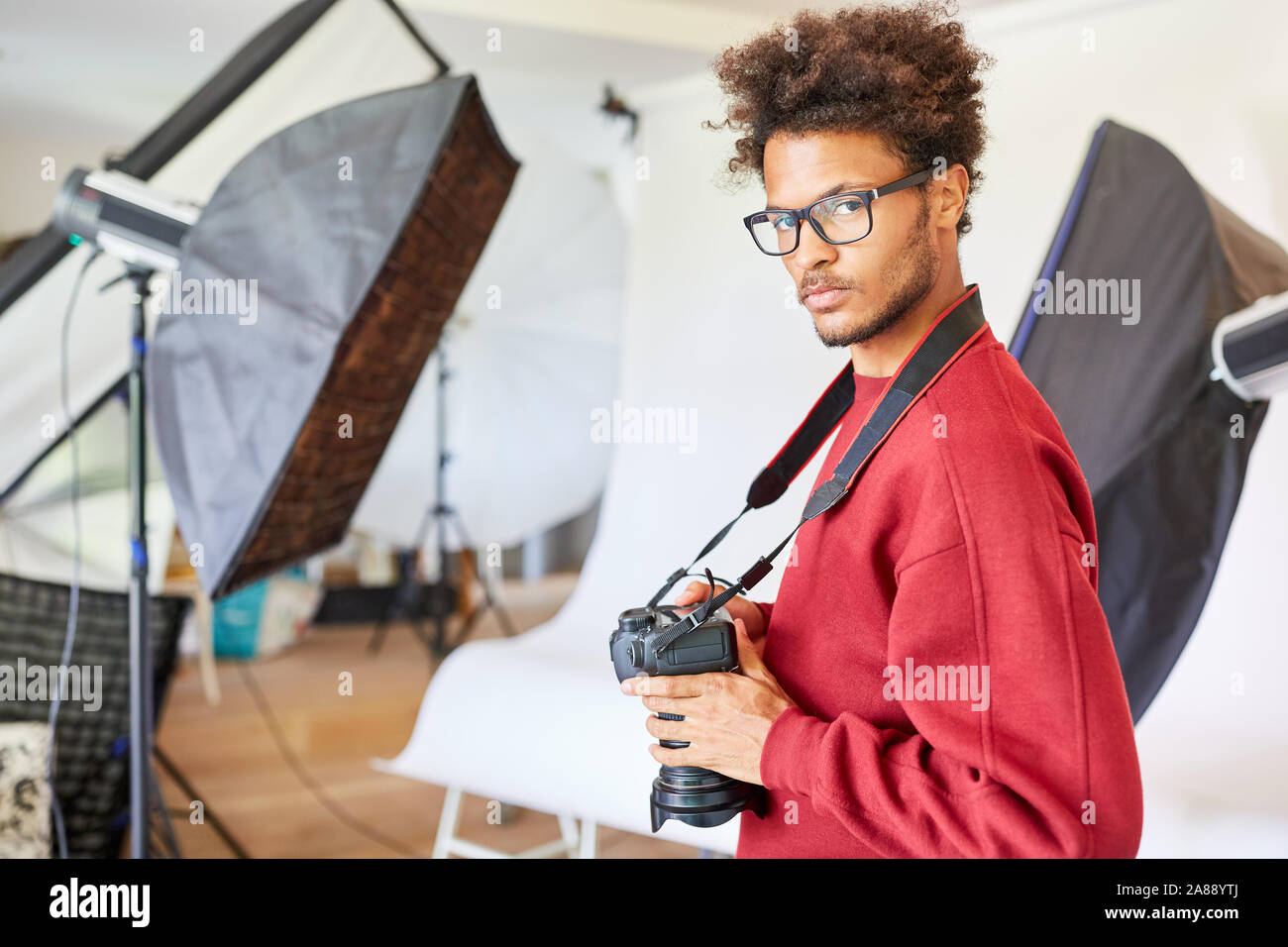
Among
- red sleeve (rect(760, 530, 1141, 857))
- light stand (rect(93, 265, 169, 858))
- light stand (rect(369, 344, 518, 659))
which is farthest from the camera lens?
light stand (rect(369, 344, 518, 659))

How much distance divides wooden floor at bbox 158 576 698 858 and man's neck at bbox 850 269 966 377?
1066 millimetres

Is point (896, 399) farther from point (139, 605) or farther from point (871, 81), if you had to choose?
point (139, 605)

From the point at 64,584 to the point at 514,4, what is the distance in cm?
169

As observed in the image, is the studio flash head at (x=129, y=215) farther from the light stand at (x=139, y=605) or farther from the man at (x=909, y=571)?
the man at (x=909, y=571)

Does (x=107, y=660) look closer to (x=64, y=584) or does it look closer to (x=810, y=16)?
(x=64, y=584)

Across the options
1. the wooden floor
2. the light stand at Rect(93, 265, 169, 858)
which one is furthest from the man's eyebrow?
the wooden floor

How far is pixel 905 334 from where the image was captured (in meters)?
0.76

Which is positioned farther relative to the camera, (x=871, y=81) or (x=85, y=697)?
(x=85, y=697)

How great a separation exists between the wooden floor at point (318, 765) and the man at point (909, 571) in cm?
98

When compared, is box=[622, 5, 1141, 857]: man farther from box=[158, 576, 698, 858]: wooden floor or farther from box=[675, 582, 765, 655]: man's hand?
box=[158, 576, 698, 858]: wooden floor

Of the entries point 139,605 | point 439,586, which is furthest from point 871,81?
point 439,586

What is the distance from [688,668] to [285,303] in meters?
0.76

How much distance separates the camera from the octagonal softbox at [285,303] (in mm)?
Answer: 1171

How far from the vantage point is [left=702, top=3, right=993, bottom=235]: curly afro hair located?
2.38ft
